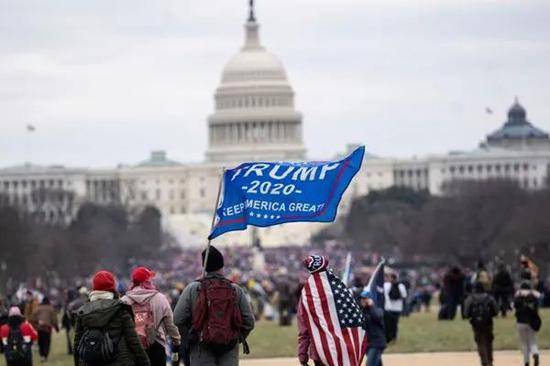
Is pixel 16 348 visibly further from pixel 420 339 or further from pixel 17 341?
pixel 420 339

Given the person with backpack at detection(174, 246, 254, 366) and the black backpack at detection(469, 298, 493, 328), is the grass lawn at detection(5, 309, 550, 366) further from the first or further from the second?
the person with backpack at detection(174, 246, 254, 366)

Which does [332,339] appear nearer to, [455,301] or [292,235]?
[455,301]

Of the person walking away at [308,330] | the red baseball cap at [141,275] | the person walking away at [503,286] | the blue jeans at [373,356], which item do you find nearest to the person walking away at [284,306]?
the person walking away at [503,286]

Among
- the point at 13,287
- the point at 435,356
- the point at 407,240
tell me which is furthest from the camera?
the point at 407,240

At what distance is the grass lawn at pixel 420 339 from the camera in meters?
37.4

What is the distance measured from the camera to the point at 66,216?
170 meters

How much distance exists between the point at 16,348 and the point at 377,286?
4514 millimetres

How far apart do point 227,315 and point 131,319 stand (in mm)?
1308

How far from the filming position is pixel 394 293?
38.6m

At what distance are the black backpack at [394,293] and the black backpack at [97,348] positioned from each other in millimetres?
18063

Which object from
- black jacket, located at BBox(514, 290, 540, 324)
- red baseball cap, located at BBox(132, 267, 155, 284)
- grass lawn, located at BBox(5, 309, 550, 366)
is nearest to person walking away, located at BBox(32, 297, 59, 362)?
grass lawn, located at BBox(5, 309, 550, 366)

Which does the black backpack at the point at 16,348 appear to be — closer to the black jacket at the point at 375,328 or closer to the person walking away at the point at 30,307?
the black jacket at the point at 375,328

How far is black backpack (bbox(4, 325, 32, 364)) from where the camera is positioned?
94.8ft

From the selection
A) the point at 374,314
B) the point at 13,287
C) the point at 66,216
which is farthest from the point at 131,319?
the point at 66,216
